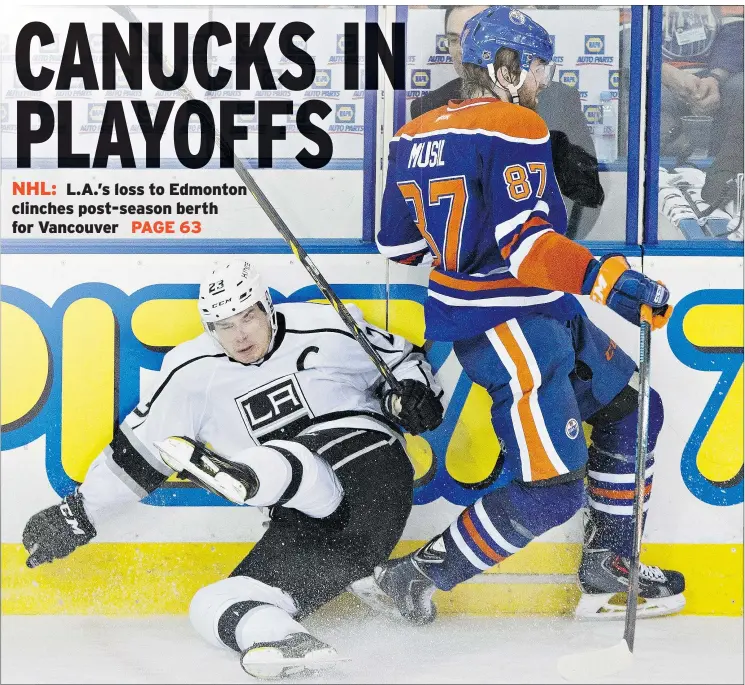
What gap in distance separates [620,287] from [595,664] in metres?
0.90

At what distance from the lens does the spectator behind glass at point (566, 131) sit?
289 centimetres

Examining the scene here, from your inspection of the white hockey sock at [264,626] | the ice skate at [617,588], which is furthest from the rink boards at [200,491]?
the white hockey sock at [264,626]

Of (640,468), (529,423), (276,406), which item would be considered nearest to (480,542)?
(529,423)

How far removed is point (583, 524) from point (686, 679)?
1.86 feet

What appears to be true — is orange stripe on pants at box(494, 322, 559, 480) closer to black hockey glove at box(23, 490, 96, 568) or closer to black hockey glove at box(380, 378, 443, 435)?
black hockey glove at box(380, 378, 443, 435)

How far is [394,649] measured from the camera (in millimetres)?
2656

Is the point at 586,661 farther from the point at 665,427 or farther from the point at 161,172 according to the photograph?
the point at 161,172

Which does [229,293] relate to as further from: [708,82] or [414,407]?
[708,82]

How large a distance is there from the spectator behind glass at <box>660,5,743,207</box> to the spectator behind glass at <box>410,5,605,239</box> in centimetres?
22

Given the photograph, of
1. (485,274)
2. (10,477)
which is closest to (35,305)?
(10,477)

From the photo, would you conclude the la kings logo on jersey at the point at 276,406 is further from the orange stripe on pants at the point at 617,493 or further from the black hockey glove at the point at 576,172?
the black hockey glove at the point at 576,172

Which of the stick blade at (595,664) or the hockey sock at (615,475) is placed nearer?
the stick blade at (595,664)

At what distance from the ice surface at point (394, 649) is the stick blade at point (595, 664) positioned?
3 cm

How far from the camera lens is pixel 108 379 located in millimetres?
2945
